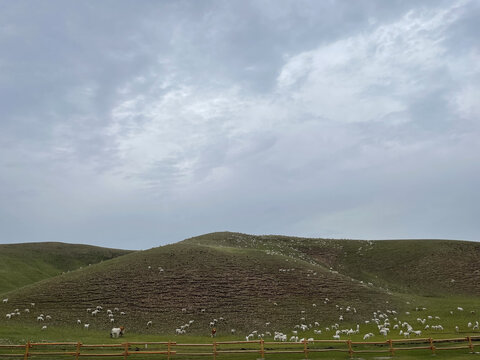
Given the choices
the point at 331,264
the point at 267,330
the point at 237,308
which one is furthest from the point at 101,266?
the point at 331,264

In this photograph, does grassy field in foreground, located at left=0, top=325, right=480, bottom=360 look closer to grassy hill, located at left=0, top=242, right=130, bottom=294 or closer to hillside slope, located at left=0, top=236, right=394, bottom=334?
hillside slope, located at left=0, top=236, right=394, bottom=334

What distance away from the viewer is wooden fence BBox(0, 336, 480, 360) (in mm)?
33750

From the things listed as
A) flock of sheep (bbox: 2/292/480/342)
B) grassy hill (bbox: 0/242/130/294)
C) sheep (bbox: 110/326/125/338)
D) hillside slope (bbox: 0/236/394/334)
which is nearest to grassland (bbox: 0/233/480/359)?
hillside slope (bbox: 0/236/394/334)

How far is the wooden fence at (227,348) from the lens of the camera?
33.8 metres

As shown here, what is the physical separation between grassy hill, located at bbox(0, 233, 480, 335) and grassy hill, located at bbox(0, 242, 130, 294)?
4366 cm

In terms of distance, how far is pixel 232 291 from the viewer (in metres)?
59.8

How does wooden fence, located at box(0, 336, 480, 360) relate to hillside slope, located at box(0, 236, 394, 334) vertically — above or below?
below

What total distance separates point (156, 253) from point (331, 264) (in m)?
45.4

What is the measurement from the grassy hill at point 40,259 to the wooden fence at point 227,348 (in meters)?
66.1

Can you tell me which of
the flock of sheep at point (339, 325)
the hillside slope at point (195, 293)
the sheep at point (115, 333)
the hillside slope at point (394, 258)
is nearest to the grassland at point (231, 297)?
the hillside slope at point (195, 293)

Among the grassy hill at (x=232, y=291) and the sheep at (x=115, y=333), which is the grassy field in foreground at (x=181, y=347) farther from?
the grassy hill at (x=232, y=291)

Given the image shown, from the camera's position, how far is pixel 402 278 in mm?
83812

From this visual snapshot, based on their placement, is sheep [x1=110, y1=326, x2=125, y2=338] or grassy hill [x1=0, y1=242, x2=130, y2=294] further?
grassy hill [x1=0, y1=242, x2=130, y2=294]

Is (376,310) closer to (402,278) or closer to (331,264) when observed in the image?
(402,278)
